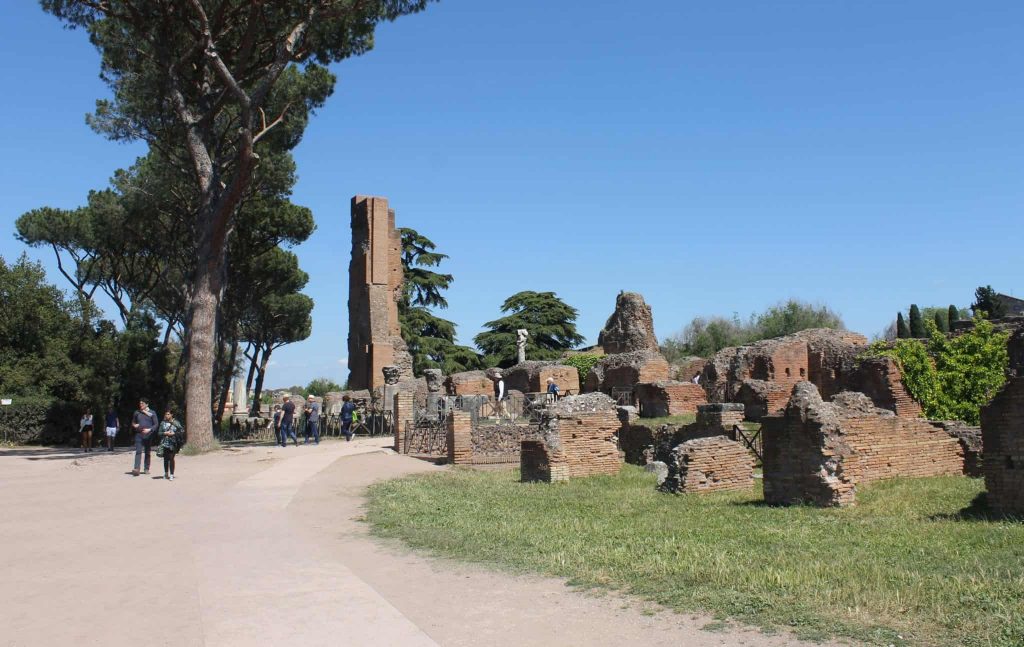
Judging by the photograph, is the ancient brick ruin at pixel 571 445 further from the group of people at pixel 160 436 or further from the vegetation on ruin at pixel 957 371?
the vegetation on ruin at pixel 957 371

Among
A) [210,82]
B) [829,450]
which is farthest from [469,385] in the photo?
[829,450]

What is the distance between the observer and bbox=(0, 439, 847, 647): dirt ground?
4898mm

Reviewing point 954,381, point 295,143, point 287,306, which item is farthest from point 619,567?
point 287,306

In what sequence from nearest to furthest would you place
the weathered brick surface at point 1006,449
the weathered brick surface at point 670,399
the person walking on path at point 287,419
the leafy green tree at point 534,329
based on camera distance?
the weathered brick surface at point 1006,449 < the weathered brick surface at point 670,399 < the person walking on path at point 287,419 < the leafy green tree at point 534,329

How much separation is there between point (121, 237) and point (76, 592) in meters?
25.0

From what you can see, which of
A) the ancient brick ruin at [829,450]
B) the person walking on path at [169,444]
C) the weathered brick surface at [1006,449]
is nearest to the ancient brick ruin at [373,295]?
the person walking on path at [169,444]

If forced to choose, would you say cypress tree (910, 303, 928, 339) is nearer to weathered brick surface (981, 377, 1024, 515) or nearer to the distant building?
the distant building

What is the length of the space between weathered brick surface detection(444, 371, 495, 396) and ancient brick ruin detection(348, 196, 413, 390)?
19.4ft

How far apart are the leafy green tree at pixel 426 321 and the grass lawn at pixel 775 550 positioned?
1129 inches

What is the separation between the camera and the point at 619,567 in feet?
20.5

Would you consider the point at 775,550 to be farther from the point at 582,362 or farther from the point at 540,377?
the point at 582,362

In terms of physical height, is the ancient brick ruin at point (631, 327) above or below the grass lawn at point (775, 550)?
above

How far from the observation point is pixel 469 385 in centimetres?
2864

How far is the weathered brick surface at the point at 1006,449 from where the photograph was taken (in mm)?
7676
